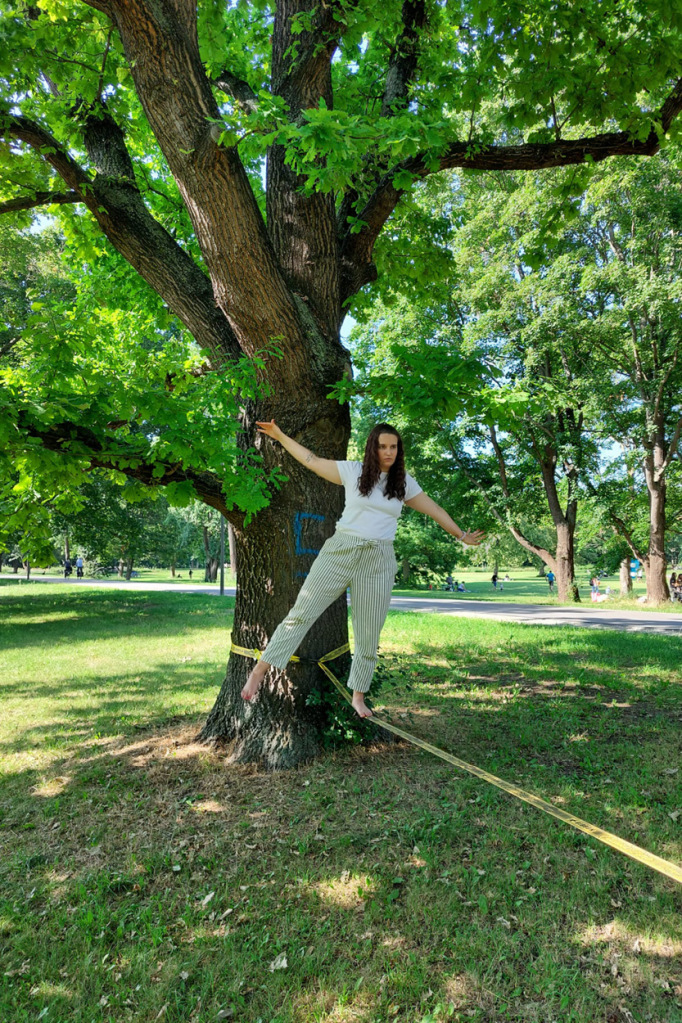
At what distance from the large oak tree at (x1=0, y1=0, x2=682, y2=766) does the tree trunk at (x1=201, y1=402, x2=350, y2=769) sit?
0.01m

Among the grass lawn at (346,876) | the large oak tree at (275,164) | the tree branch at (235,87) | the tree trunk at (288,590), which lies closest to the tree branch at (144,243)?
the large oak tree at (275,164)

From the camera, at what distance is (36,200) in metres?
5.67

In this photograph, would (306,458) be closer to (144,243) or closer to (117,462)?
(117,462)

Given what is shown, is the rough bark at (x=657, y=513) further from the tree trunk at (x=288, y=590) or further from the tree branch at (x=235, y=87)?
the tree trunk at (x=288, y=590)

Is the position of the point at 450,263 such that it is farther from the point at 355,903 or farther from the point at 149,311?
the point at 355,903

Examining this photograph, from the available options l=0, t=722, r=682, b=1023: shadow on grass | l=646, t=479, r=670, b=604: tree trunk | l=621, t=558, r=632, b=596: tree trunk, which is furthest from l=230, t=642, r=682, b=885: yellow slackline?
l=621, t=558, r=632, b=596: tree trunk

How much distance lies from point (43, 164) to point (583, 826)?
7.62 meters

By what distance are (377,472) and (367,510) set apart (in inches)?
10.7

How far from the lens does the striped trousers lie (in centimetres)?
430

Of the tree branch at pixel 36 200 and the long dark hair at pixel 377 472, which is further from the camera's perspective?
the tree branch at pixel 36 200

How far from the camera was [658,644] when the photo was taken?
11.5m

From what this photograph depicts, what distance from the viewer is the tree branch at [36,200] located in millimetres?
5492

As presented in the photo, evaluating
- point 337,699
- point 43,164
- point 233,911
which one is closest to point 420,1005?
point 233,911

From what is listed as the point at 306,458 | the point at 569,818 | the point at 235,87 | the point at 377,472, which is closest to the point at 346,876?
the point at 569,818
